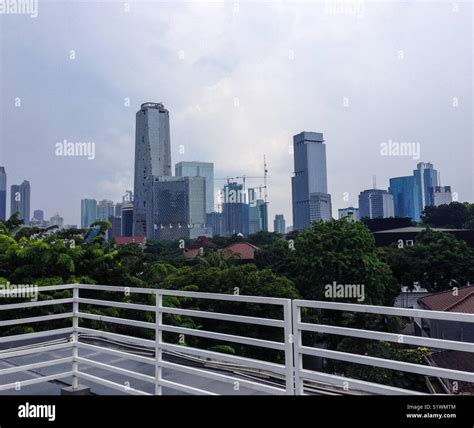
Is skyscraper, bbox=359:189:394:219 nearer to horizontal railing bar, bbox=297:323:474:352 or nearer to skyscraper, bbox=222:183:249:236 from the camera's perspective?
skyscraper, bbox=222:183:249:236

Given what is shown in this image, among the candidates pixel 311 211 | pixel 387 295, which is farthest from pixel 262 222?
pixel 387 295

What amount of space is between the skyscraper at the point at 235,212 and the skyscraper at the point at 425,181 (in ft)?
67.9

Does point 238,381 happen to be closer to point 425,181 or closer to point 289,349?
point 289,349

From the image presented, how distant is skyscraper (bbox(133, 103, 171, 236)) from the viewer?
3147 cm

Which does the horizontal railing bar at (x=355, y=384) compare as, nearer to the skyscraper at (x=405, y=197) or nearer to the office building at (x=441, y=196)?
the office building at (x=441, y=196)

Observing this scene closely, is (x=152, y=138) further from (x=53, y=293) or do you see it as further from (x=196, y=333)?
(x=196, y=333)

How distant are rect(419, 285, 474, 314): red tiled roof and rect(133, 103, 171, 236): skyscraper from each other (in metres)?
20.2

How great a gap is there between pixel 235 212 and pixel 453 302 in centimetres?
4429

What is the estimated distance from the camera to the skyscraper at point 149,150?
31.5 meters

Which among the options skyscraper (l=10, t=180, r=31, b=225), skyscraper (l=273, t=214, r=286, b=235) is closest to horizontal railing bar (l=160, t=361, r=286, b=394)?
skyscraper (l=10, t=180, r=31, b=225)

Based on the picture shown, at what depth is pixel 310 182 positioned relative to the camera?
3197 centimetres

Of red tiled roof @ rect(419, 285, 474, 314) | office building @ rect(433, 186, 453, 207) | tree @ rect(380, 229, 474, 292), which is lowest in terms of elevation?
red tiled roof @ rect(419, 285, 474, 314)
